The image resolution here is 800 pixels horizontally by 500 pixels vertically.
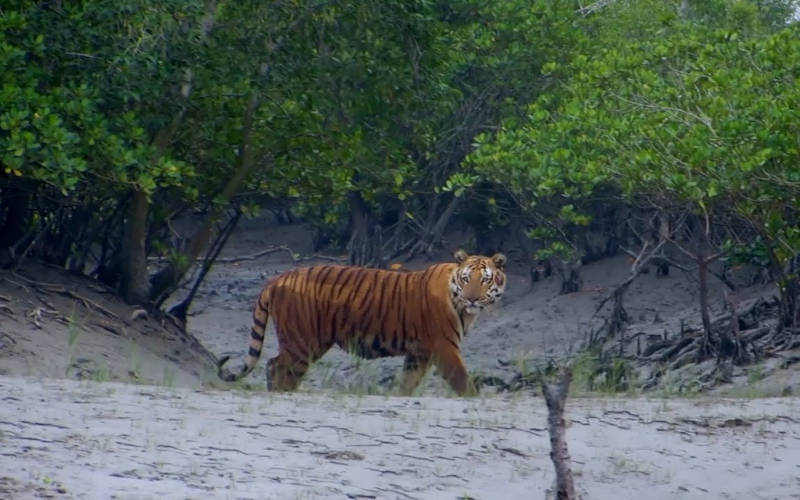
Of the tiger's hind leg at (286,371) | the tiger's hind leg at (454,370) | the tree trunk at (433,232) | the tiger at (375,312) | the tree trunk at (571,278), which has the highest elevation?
the tree trunk at (433,232)

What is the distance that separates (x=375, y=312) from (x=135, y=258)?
2887 mm

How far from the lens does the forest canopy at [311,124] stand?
10.7 metres

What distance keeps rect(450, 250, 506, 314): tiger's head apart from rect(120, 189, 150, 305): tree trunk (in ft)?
10.1

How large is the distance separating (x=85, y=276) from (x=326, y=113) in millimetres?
2666

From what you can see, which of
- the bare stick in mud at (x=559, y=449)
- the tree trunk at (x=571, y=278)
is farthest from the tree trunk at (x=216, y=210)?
the bare stick in mud at (x=559, y=449)

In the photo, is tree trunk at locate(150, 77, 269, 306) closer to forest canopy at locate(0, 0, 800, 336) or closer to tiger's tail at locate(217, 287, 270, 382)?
forest canopy at locate(0, 0, 800, 336)

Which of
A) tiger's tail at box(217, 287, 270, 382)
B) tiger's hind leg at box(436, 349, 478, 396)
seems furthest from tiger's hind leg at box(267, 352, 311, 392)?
tiger's hind leg at box(436, 349, 478, 396)

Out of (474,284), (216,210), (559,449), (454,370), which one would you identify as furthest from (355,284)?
(559,449)

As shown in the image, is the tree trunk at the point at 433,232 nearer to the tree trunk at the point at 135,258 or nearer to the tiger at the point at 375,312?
the tree trunk at the point at 135,258

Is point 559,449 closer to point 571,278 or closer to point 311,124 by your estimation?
point 311,124

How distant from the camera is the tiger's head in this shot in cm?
1093

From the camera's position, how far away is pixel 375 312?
11.2 metres

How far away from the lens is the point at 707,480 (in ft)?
23.2

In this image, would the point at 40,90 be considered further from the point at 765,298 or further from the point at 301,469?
the point at 765,298
